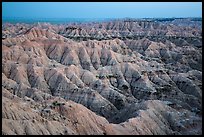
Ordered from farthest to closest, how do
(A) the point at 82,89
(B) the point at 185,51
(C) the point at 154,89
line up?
(B) the point at 185,51, (C) the point at 154,89, (A) the point at 82,89

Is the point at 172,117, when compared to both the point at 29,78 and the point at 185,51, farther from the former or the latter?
the point at 185,51

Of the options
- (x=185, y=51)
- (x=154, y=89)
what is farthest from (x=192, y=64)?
(x=154, y=89)

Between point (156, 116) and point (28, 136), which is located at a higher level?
point (28, 136)

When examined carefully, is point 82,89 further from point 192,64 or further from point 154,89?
point 192,64

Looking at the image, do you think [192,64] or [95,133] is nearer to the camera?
[95,133]

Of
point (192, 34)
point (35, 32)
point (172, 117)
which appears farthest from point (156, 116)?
point (192, 34)

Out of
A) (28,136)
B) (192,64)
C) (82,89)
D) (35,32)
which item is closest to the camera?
(28,136)
